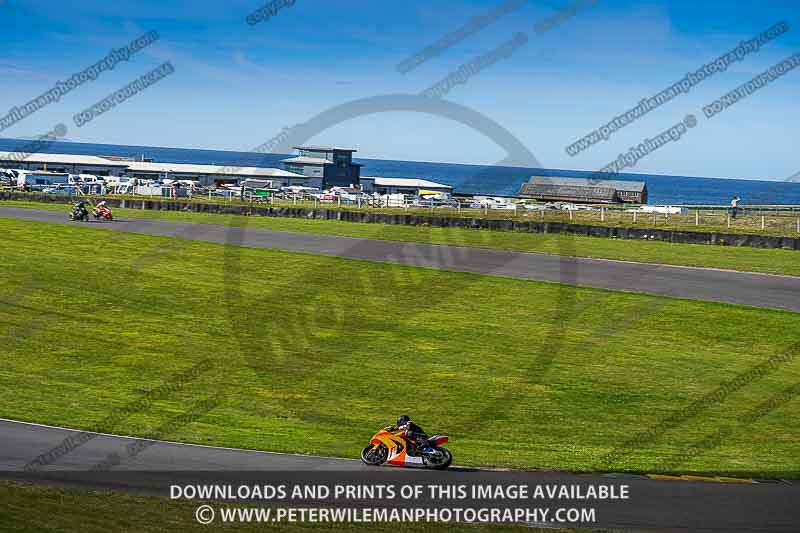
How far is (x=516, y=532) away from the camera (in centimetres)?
1234

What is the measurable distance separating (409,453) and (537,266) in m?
27.3

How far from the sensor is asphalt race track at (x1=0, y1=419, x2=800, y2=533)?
13.1 meters

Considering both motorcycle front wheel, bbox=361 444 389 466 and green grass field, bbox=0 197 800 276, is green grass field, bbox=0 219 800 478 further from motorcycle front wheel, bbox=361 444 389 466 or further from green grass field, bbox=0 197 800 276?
green grass field, bbox=0 197 800 276

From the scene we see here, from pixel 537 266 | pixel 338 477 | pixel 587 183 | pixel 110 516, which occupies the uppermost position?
pixel 587 183

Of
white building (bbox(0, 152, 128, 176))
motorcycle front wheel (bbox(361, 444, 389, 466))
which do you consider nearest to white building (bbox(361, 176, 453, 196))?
white building (bbox(0, 152, 128, 176))

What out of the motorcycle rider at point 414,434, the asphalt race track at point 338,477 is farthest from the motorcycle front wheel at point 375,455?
the motorcycle rider at point 414,434

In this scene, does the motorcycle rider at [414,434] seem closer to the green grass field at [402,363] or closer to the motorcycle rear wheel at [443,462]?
the motorcycle rear wheel at [443,462]

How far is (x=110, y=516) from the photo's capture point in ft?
39.5

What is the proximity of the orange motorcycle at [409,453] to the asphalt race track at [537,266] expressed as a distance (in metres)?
20.7

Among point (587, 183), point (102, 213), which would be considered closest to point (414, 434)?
point (102, 213)

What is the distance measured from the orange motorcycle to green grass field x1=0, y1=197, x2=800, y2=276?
30.2 metres

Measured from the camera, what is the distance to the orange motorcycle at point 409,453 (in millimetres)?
15258

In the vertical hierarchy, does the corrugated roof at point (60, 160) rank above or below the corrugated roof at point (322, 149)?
below

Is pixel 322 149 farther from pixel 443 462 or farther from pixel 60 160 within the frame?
pixel 443 462
